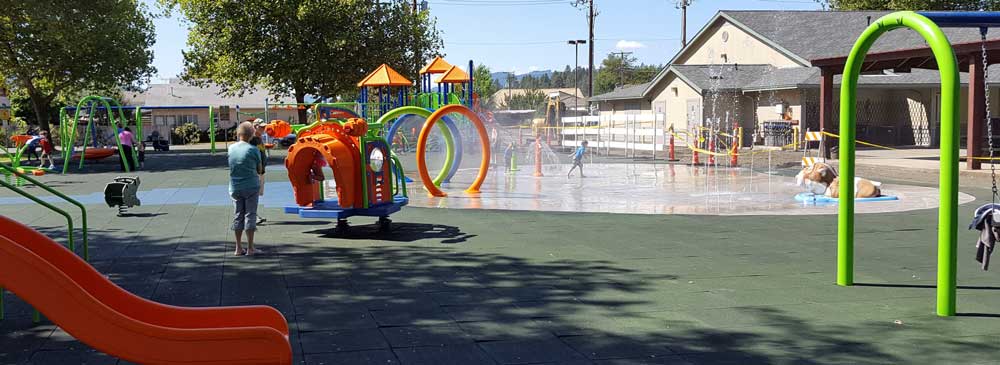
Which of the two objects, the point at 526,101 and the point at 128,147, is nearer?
the point at 128,147

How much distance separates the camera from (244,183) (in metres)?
9.52

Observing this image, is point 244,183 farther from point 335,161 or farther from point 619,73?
point 619,73

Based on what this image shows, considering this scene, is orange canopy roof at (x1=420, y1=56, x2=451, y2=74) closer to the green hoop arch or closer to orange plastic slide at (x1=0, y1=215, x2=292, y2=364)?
the green hoop arch

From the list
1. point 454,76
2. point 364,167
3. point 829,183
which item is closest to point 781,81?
point 454,76

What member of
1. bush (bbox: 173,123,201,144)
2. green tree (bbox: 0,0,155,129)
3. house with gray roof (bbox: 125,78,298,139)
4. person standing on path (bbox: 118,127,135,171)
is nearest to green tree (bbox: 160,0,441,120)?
green tree (bbox: 0,0,155,129)

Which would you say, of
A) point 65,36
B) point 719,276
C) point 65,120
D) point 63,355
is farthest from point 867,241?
point 65,36

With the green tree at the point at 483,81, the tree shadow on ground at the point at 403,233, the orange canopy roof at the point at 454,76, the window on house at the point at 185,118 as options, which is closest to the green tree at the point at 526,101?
the green tree at the point at 483,81

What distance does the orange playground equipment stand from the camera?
36.6 feet

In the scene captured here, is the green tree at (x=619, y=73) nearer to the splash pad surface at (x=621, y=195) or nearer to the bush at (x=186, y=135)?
the bush at (x=186, y=135)

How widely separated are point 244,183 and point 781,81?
2972cm

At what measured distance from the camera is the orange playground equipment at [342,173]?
11141 mm

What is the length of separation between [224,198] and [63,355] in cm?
1135

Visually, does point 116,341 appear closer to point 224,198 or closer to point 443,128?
point 224,198

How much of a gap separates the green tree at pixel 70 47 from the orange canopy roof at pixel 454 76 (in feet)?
52.6
